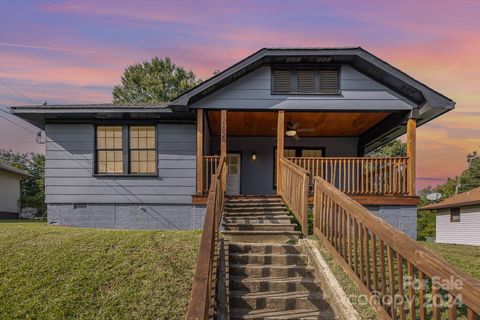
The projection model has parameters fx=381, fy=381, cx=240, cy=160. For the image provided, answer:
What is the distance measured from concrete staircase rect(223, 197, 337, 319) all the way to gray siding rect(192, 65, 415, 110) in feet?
12.9

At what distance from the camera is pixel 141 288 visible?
4.82 metres

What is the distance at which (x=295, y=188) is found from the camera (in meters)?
7.63

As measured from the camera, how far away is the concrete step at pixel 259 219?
24.7ft

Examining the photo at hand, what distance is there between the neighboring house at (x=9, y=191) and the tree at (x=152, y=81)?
11.2m

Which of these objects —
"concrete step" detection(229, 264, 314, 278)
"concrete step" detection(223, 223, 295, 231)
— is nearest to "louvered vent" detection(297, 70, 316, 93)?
"concrete step" detection(223, 223, 295, 231)

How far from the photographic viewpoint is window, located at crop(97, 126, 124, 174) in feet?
35.6

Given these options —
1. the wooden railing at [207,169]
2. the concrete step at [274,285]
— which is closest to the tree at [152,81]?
the wooden railing at [207,169]

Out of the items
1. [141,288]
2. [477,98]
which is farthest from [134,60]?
[141,288]

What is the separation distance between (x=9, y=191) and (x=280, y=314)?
23494 millimetres

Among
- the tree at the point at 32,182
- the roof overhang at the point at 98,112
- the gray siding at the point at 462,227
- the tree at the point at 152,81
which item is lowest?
the gray siding at the point at 462,227

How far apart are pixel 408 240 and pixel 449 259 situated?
3.71 meters

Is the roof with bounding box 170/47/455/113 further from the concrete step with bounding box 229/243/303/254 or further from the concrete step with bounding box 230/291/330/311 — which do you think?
the concrete step with bounding box 230/291/330/311

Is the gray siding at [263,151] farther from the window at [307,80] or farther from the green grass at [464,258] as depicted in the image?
the green grass at [464,258]

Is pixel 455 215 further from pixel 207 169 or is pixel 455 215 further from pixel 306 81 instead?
pixel 207 169
